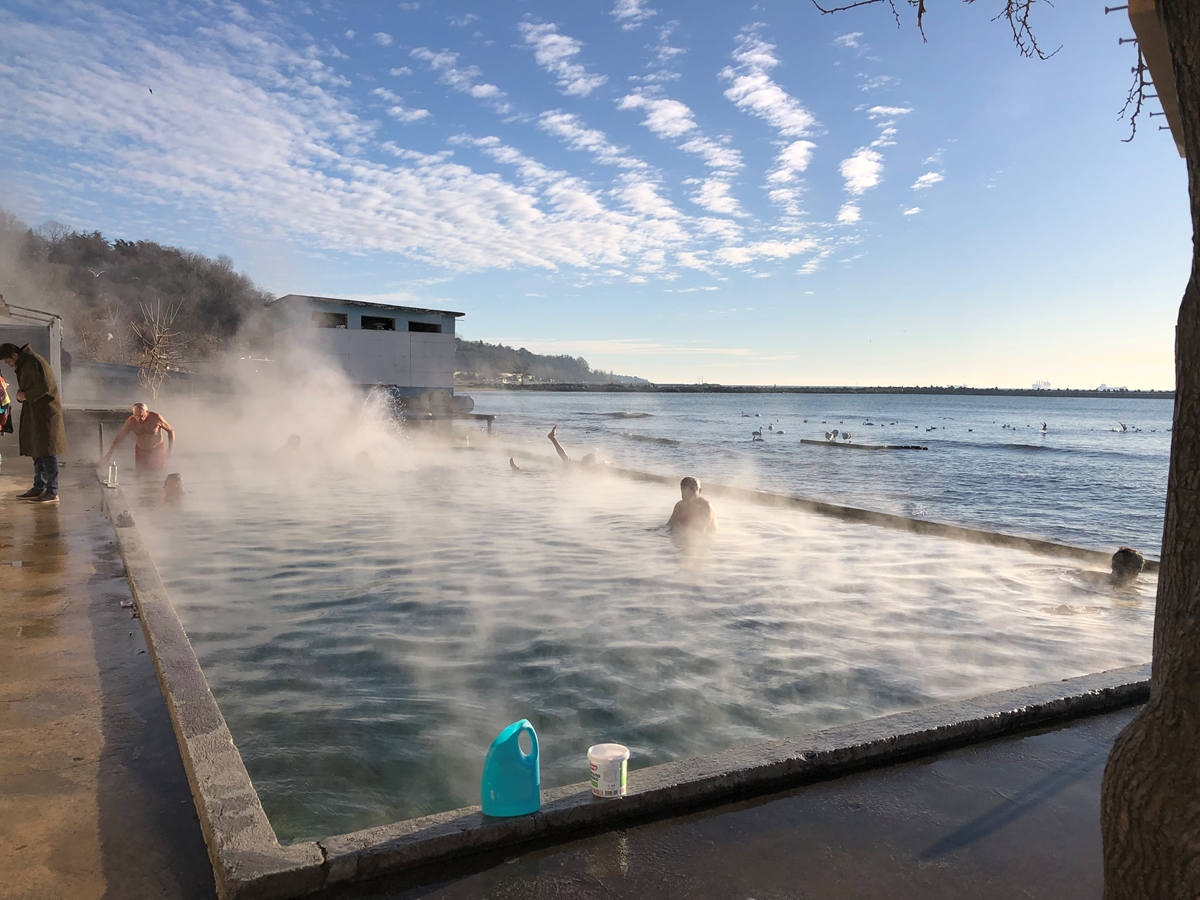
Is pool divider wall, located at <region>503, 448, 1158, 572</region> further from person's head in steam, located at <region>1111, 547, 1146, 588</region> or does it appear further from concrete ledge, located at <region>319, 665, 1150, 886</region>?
concrete ledge, located at <region>319, 665, 1150, 886</region>

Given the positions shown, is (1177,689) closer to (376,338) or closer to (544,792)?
(544,792)

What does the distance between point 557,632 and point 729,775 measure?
3.50 metres

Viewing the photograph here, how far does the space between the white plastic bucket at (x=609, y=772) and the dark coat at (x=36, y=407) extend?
9383 mm

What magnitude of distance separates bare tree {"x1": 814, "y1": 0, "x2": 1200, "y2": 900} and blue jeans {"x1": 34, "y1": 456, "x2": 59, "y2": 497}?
11518mm

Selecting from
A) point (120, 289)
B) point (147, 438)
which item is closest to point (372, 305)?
point (147, 438)

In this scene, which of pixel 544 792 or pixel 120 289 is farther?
pixel 120 289

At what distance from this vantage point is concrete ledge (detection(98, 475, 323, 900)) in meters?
2.45

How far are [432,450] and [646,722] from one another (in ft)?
68.5

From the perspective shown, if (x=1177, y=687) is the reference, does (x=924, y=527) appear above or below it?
below

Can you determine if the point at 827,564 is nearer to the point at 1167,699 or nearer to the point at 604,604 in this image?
the point at 604,604

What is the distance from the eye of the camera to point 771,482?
2403 cm

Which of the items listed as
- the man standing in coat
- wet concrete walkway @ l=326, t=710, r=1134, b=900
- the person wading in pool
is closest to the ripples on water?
wet concrete walkway @ l=326, t=710, r=1134, b=900

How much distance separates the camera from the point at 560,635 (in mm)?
6465

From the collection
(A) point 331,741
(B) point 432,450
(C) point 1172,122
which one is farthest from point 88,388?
(C) point 1172,122
